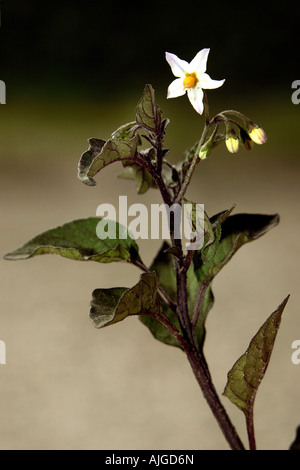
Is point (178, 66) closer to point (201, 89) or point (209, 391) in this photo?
point (201, 89)

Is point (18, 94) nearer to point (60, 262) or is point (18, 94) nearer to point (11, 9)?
point (11, 9)

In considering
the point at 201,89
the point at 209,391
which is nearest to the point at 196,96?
the point at 201,89

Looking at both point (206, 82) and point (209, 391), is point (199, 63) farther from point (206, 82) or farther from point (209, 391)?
point (209, 391)

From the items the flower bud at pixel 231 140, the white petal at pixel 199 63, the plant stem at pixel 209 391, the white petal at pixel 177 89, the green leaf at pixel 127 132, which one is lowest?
the plant stem at pixel 209 391

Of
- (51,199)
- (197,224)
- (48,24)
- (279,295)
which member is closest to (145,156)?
(197,224)

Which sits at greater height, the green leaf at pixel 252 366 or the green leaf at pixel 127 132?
the green leaf at pixel 127 132
